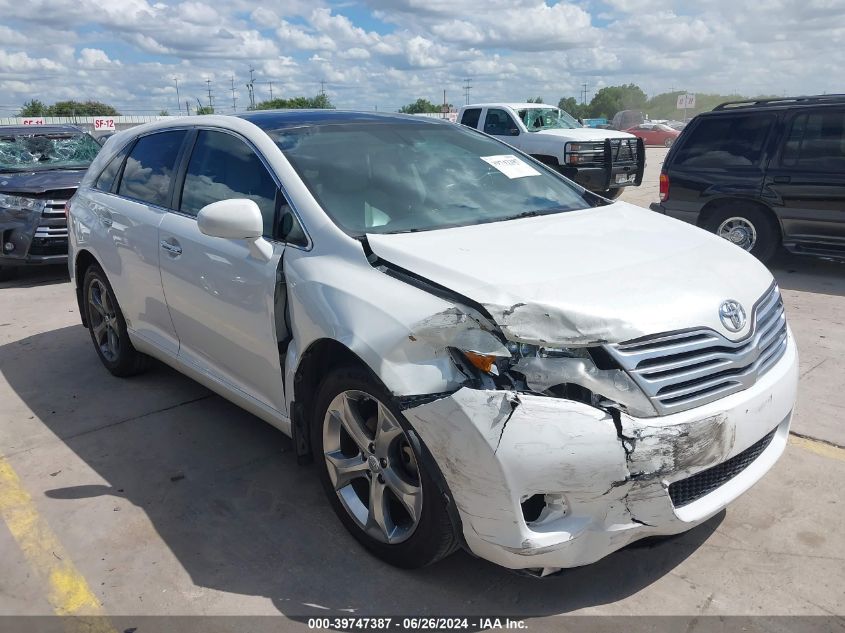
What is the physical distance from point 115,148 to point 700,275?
407 centimetres

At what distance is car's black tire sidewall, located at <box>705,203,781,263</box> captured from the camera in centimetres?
770

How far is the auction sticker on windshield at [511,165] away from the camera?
3893 millimetres

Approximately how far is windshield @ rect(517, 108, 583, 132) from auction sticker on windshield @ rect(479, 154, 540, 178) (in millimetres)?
11271

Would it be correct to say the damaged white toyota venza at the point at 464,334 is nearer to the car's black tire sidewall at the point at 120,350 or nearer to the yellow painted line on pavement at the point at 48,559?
the car's black tire sidewall at the point at 120,350

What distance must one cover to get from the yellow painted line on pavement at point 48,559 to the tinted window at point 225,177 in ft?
5.46

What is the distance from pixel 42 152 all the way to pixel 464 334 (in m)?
9.33

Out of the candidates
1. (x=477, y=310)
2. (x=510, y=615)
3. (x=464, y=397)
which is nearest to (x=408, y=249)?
(x=477, y=310)

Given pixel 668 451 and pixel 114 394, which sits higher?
pixel 668 451

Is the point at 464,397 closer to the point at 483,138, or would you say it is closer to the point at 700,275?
the point at 700,275

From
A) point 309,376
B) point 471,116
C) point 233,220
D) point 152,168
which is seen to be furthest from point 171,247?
point 471,116

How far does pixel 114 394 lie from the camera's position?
489 cm

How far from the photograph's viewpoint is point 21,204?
28.1 ft

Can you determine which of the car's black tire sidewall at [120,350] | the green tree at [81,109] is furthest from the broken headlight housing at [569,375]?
the green tree at [81,109]

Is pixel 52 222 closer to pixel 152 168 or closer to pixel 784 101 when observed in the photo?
pixel 152 168
